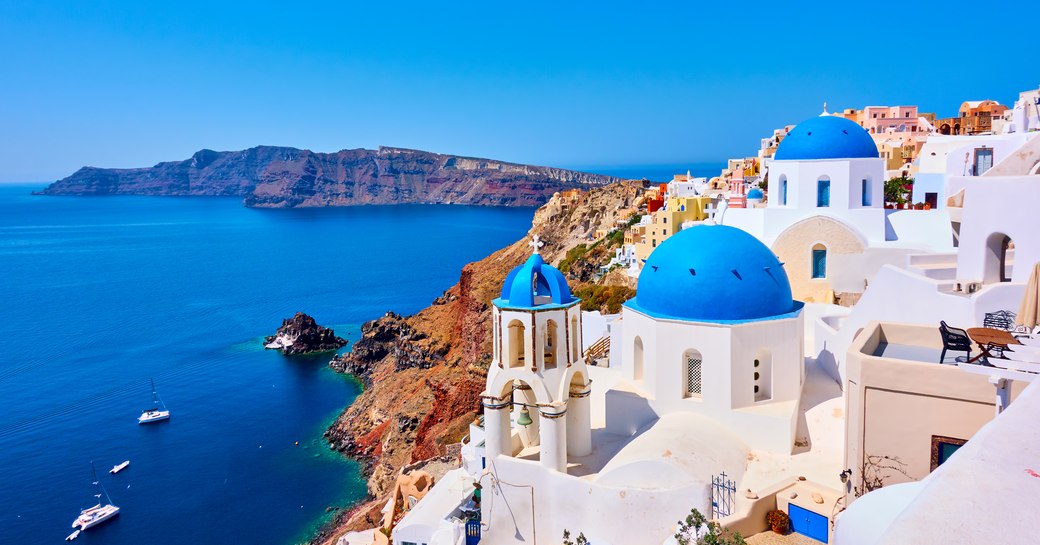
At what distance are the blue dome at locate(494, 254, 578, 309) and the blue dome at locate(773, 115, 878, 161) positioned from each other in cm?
1077

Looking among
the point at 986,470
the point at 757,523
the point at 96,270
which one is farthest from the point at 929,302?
the point at 96,270

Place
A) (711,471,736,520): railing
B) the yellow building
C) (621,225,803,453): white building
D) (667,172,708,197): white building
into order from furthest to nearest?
(667,172,708,197): white building, the yellow building, (621,225,803,453): white building, (711,471,736,520): railing

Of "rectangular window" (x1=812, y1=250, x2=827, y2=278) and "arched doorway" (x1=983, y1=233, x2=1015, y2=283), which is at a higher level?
"arched doorway" (x1=983, y1=233, x2=1015, y2=283)

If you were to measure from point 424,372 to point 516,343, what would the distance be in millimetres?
31605

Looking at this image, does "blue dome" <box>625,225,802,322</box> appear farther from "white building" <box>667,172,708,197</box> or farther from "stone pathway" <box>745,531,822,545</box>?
"white building" <box>667,172,708,197</box>

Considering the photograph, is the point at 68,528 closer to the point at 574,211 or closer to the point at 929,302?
the point at 929,302

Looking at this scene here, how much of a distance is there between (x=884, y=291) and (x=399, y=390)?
31.5m

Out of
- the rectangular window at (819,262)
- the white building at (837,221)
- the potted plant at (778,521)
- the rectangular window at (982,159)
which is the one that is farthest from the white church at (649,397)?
the rectangular window at (982,159)

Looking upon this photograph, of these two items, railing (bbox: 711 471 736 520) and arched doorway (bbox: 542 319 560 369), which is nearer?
railing (bbox: 711 471 736 520)

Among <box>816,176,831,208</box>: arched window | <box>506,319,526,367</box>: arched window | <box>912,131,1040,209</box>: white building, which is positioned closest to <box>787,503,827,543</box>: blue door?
<box>506,319,526,367</box>: arched window

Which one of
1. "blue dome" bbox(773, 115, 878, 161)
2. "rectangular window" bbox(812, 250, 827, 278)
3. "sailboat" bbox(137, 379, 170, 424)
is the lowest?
"sailboat" bbox(137, 379, 170, 424)

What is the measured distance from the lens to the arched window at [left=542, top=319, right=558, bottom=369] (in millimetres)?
11958

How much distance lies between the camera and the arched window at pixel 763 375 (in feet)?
41.1

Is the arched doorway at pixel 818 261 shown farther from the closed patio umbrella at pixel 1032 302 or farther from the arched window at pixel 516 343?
the arched window at pixel 516 343
